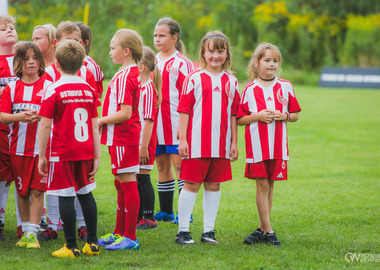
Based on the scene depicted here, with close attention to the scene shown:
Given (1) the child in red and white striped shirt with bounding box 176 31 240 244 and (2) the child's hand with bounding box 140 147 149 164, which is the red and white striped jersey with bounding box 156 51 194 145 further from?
(1) the child in red and white striped shirt with bounding box 176 31 240 244

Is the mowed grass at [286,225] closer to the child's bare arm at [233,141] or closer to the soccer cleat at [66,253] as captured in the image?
the soccer cleat at [66,253]

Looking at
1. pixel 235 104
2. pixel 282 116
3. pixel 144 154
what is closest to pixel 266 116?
pixel 282 116

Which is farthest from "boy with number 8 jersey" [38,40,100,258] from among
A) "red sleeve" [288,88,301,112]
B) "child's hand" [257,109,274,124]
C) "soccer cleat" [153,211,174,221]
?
"red sleeve" [288,88,301,112]

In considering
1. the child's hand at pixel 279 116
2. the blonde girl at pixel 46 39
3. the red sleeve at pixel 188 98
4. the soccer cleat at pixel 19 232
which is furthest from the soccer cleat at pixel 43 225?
the child's hand at pixel 279 116

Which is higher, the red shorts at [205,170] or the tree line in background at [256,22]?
the tree line in background at [256,22]

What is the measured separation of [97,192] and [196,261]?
3219 millimetres

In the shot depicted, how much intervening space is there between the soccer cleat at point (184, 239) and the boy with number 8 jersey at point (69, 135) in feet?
2.98

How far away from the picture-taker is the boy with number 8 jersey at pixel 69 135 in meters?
3.99

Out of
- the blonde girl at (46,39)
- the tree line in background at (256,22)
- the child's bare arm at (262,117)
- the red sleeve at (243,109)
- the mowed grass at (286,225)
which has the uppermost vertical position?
the tree line in background at (256,22)

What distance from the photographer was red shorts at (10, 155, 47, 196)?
4.54 meters

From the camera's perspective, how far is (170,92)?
552 cm

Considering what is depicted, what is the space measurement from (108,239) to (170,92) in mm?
1709

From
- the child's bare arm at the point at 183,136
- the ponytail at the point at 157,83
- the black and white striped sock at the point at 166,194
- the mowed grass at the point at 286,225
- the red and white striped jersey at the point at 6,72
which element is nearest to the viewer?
the mowed grass at the point at 286,225

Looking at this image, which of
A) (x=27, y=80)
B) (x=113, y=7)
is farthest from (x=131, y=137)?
(x=113, y=7)
